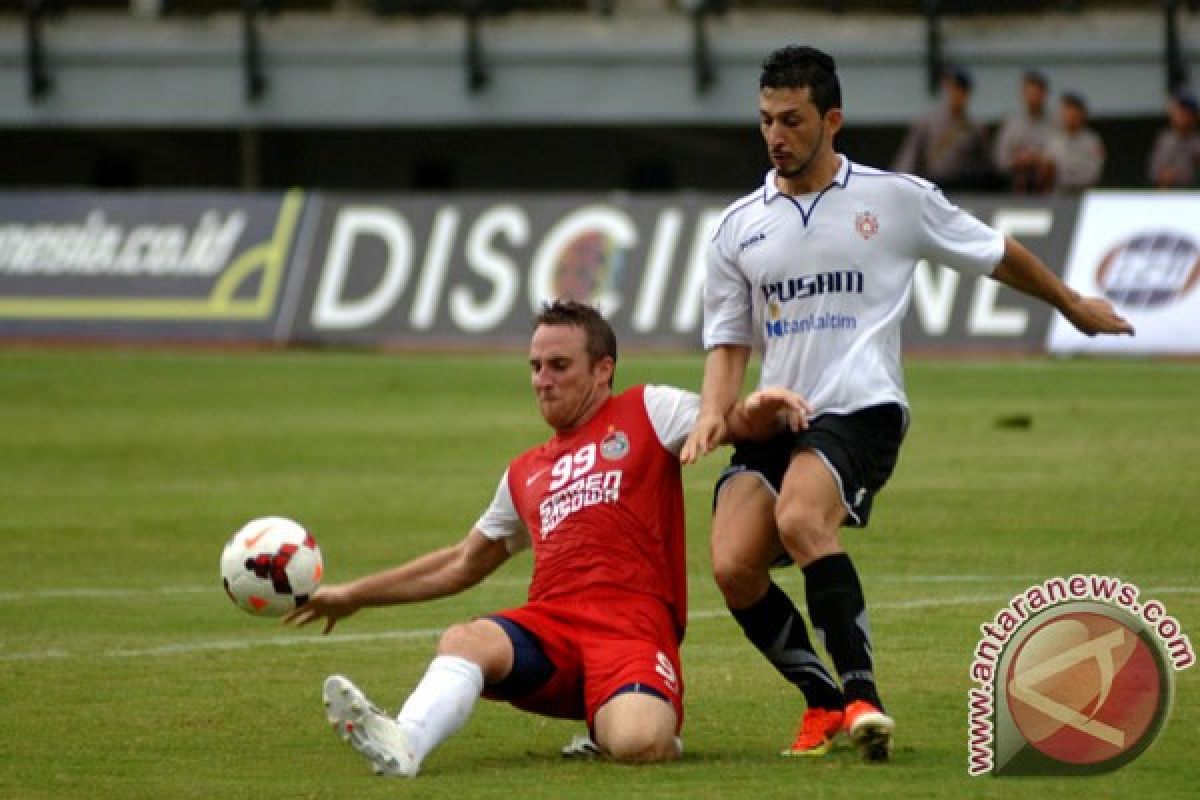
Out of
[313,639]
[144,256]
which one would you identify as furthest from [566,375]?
[144,256]

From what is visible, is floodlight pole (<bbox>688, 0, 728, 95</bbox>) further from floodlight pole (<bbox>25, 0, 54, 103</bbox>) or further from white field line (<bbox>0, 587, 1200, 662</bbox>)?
white field line (<bbox>0, 587, 1200, 662</bbox>)

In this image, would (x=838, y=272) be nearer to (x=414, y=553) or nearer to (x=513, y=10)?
(x=414, y=553)

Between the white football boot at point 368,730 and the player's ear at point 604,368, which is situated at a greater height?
the player's ear at point 604,368

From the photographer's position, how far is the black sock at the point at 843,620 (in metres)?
7.79

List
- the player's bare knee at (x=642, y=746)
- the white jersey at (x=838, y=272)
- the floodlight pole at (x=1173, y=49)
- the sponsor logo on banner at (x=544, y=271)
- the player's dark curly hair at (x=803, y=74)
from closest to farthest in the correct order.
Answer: the player's bare knee at (x=642, y=746), the player's dark curly hair at (x=803, y=74), the white jersey at (x=838, y=272), the sponsor logo on banner at (x=544, y=271), the floodlight pole at (x=1173, y=49)

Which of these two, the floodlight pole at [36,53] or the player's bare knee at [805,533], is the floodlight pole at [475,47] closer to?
the floodlight pole at [36,53]

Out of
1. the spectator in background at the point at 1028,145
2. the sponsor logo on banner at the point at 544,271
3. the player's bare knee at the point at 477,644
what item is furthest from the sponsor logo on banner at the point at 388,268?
the player's bare knee at the point at 477,644

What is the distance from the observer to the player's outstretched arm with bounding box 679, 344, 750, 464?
26.3ft

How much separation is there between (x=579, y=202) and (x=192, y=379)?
14.4 feet

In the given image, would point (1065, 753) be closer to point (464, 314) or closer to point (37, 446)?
point (37, 446)

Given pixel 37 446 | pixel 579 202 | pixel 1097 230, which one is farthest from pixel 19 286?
pixel 1097 230

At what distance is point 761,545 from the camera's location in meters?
8.23

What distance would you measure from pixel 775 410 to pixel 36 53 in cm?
2773

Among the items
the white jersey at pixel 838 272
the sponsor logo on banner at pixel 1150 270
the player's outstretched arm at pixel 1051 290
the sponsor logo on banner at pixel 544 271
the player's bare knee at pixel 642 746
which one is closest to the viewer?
the player's bare knee at pixel 642 746
